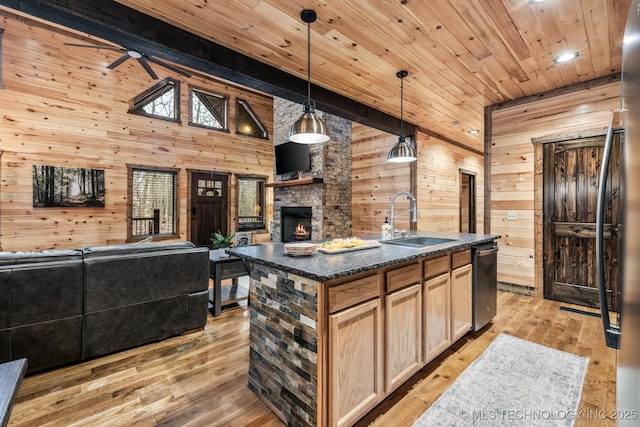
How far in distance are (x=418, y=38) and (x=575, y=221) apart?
10.8 ft

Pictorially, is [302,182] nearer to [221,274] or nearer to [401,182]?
[401,182]

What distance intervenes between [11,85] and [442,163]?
24.4 ft

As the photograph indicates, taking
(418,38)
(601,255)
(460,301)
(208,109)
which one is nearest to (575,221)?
(460,301)

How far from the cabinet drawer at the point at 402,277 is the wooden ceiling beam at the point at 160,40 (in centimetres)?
208

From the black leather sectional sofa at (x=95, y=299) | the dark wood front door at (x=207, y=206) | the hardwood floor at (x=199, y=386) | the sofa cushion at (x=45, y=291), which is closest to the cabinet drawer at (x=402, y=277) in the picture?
the hardwood floor at (x=199, y=386)

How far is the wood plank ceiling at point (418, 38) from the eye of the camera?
2043 mm

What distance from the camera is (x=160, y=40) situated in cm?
210

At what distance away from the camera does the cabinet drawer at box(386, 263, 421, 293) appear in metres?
1.94

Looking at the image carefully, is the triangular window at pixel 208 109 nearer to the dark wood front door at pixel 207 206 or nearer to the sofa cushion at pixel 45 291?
the dark wood front door at pixel 207 206

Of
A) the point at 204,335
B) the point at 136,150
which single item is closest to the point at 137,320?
the point at 204,335

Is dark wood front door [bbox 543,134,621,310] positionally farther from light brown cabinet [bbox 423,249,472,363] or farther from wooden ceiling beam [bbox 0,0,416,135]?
wooden ceiling beam [bbox 0,0,416,135]

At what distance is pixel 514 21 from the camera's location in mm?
2281

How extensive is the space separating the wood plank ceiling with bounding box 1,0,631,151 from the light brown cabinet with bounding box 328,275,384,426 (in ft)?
6.19

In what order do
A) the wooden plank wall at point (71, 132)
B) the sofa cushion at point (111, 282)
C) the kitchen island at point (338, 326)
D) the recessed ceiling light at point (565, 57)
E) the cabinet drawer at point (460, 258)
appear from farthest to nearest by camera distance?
1. the wooden plank wall at point (71, 132)
2. the recessed ceiling light at point (565, 57)
3. the cabinet drawer at point (460, 258)
4. the sofa cushion at point (111, 282)
5. the kitchen island at point (338, 326)
